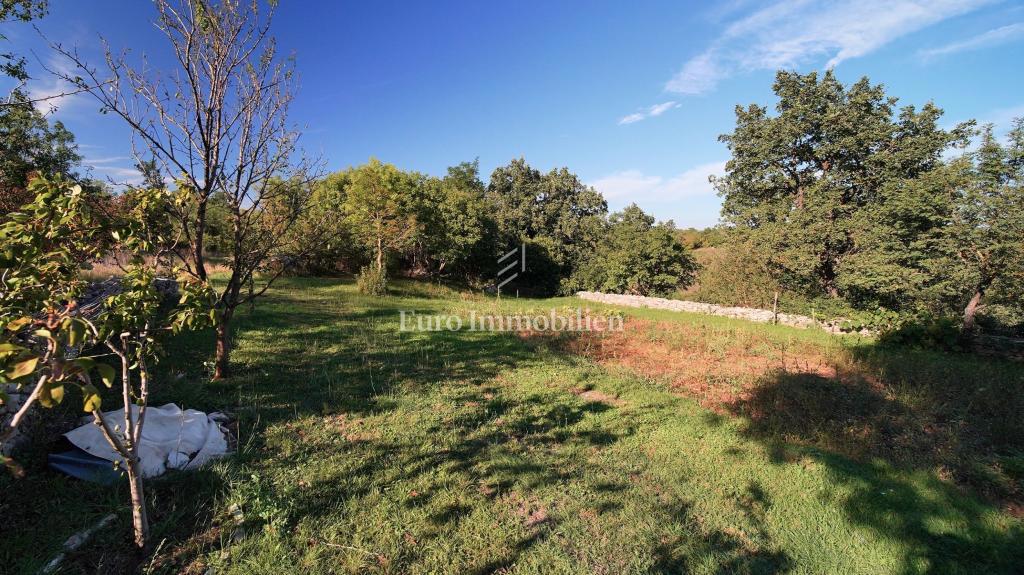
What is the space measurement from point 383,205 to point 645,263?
1359 cm

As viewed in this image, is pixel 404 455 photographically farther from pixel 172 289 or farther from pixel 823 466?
pixel 172 289

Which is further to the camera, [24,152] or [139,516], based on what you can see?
[24,152]

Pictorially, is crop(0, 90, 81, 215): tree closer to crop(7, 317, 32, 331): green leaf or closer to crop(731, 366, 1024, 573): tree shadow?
crop(7, 317, 32, 331): green leaf

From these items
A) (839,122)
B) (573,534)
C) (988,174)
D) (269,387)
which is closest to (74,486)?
(269,387)

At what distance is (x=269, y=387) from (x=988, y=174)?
15927mm

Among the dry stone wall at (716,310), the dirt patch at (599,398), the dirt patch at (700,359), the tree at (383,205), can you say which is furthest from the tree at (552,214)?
the dirt patch at (599,398)

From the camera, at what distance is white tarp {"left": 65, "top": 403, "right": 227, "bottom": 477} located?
120 inches

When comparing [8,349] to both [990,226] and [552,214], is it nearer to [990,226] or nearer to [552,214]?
[990,226]

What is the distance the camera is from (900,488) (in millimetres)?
3482

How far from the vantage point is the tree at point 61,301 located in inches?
54.0

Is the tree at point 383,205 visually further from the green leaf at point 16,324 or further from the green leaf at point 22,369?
the green leaf at point 22,369

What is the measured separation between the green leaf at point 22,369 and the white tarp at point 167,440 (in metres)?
2.28

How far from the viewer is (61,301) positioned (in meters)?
2.05

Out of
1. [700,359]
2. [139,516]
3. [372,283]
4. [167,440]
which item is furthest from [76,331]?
[372,283]
